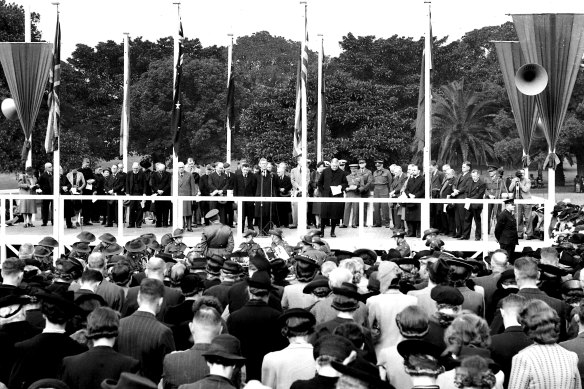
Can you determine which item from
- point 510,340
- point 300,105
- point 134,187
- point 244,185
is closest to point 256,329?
point 510,340

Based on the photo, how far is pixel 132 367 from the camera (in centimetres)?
718

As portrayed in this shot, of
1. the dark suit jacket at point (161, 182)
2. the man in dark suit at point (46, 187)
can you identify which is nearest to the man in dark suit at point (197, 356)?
the dark suit jacket at point (161, 182)

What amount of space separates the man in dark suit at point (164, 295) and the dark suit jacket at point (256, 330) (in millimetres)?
1187

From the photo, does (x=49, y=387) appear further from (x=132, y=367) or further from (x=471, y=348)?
(x=471, y=348)

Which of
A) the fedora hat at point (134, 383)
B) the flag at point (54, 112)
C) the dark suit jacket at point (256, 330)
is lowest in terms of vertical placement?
the dark suit jacket at point (256, 330)

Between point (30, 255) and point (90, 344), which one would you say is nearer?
point (90, 344)

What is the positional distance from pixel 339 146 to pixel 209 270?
35.8 m

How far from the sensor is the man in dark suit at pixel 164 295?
10.0 metres

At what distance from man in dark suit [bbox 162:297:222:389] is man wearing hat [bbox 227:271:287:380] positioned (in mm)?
1343

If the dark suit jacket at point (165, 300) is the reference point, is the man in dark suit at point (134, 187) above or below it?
above

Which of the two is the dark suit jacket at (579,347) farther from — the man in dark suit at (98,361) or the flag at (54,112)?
the flag at (54,112)

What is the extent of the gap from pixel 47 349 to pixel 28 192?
1718cm

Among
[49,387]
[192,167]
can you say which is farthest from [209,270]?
[192,167]

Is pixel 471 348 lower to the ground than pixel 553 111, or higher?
lower
